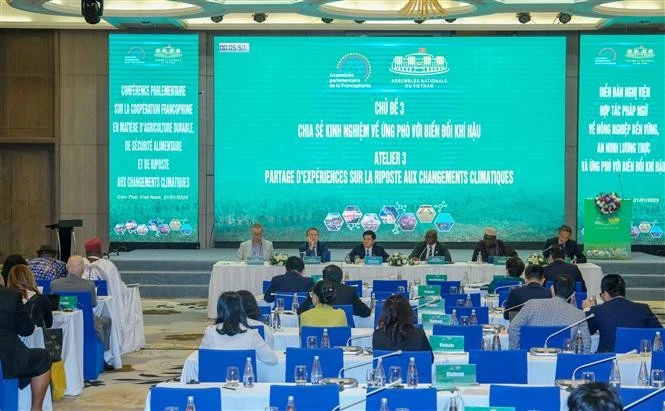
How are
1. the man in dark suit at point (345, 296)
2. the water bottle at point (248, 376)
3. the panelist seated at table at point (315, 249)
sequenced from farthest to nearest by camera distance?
the panelist seated at table at point (315, 249)
the man in dark suit at point (345, 296)
the water bottle at point (248, 376)

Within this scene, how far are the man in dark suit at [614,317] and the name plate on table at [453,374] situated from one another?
2.35 meters

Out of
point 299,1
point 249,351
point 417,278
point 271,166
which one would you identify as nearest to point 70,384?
point 249,351

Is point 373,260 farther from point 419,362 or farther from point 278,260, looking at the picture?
point 419,362

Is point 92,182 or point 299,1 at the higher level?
point 299,1

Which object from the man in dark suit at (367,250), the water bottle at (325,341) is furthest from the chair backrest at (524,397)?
the man in dark suit at (367,250)

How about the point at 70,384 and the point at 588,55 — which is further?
the point at 588,55

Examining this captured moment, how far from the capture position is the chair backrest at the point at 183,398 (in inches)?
227

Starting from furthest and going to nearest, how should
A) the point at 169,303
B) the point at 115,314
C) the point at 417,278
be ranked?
the point at 169,303, the point at 417,278, the point at 115,314

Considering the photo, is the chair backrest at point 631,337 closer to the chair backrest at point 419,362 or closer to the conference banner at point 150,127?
the chair backrest at point 419,362

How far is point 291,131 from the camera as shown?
20.0 metres

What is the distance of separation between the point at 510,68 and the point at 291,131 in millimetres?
3792

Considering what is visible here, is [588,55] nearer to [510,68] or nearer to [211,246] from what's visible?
[510,68]

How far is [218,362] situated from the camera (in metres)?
7.20

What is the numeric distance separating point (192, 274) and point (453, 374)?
39.0ft
